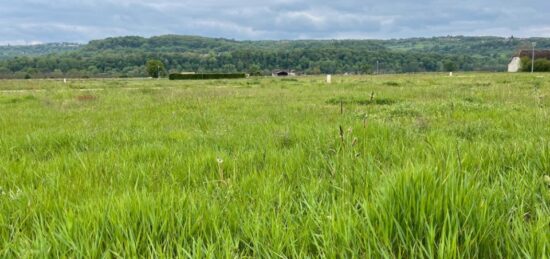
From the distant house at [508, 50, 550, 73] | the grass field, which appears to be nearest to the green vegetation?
the distant house at [508, 50, 550, 73]

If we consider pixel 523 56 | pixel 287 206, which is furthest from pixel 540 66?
pixel 287 206

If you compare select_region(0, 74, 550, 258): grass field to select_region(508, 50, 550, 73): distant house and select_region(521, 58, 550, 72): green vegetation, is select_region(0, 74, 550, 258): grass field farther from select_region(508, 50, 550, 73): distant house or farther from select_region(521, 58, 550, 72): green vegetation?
select_region(508, 50, 550, 73): distant house

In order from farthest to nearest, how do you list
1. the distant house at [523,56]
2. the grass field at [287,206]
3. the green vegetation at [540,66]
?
the distant house at [523,56] < the green vegetation at [540,66] < the grass field at [287,206]

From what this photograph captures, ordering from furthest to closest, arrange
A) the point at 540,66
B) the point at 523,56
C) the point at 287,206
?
the point at 523,56 < the point at 540,66 < the point at 287,206

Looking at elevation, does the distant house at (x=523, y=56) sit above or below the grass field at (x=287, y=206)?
above

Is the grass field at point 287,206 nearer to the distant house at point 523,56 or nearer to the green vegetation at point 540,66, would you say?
the green vegetation at point 540,66

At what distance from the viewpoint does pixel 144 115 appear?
10.2 metres

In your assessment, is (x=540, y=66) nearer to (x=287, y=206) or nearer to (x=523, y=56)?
(x=523, y=56)

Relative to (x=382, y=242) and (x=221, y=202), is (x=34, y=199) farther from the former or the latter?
(x=382, y=242)

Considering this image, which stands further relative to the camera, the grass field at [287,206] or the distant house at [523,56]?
the distant house at [523,56]

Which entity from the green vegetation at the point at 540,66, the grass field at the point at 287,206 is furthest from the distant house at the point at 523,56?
the grass field at the point at 287,206

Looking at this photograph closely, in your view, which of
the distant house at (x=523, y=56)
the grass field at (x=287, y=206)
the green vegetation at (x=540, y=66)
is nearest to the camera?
the grass field at (x=287, y=206)

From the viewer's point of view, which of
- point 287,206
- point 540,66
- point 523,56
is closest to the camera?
point 287,206

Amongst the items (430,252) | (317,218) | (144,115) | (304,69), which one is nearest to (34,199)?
(317,218)
